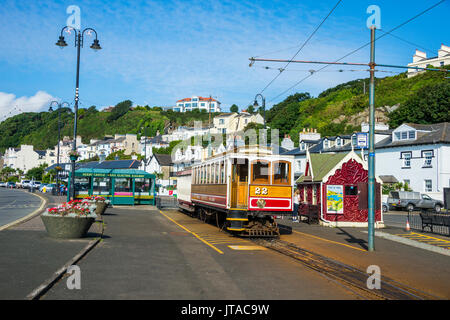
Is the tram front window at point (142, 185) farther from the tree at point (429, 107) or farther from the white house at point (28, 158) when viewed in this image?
the white house at point (28, 158)

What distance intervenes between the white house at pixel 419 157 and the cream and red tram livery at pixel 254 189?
30000 mm

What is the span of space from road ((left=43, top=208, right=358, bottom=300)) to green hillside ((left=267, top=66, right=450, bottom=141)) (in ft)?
192

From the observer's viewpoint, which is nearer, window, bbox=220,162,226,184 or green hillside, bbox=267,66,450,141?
window, bbox=220,162,226,184

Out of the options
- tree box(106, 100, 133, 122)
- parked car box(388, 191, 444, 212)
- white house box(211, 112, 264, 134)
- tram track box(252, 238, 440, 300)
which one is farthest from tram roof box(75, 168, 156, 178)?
tree box(106, 100, 133, 122)

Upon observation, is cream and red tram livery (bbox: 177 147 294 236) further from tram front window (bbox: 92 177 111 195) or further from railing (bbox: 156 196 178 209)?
railing (bbox: 156 196 178 209)

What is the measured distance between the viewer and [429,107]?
6391 centimetres

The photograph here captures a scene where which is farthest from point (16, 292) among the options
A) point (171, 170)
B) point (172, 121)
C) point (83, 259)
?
point (172, 121)

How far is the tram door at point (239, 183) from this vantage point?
18297 mm

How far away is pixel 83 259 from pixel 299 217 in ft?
64.6

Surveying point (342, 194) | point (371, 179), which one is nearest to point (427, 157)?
point (342, 194)

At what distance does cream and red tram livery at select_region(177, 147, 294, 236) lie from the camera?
17.7 m

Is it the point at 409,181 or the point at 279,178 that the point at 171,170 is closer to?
the point at 409,181

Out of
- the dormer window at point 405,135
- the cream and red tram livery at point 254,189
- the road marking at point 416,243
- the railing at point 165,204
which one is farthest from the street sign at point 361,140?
the dormer window at point 405,135

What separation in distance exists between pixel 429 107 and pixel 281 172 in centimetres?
5359
